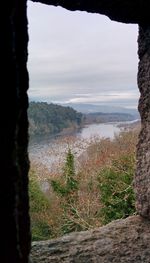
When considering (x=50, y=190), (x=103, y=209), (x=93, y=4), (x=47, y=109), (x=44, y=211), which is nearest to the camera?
(x=93, y=4)

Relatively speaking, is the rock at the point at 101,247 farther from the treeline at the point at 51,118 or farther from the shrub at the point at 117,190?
the treeline at the point at 51,118

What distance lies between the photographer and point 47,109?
1140 centimetres

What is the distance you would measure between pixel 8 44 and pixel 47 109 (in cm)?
1053

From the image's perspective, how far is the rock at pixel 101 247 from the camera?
4.76 ft

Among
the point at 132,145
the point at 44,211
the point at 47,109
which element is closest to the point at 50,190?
the point at 44,211

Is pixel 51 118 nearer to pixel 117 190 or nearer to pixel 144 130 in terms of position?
pixel 117 190

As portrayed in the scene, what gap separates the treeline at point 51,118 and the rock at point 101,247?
7.95 meters

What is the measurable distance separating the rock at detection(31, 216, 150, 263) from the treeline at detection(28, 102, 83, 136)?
7955mm

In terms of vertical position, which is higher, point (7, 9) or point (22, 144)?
point (7, 9)

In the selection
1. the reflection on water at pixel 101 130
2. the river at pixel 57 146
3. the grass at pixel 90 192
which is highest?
the reflection on water at pixel 101 130

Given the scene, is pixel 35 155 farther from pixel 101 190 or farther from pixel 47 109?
pixel 101 190

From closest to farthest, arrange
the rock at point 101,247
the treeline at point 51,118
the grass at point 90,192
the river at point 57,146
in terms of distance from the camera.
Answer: the rock at point 101,247, the grass at point 90,192, the river at point 57,146, the treeline at point 51,118

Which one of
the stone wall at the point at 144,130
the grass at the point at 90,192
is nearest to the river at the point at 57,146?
the grass at the point at 90,192

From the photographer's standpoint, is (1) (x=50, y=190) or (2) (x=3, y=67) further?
(1) (x=50, y=190)
